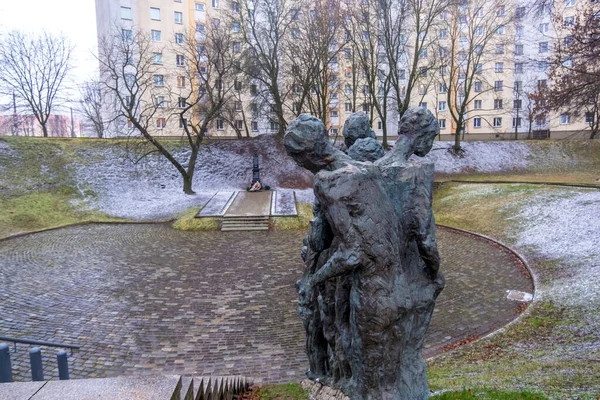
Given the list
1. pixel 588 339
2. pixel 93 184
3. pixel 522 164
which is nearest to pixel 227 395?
pixel 588 339

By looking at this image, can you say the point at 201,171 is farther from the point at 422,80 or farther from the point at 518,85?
the point at 518,85

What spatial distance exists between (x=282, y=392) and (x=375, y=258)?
Answer: 3.03 meters

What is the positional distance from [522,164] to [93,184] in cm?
2956

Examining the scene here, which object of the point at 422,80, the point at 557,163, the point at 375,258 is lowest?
the point at 375,258

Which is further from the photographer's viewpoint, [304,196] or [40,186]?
[304,196]

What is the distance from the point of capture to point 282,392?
211 inches

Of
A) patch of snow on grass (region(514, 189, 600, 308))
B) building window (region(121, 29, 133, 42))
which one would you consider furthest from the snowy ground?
patch of snow on grass (region(514, 189, 600, 308))

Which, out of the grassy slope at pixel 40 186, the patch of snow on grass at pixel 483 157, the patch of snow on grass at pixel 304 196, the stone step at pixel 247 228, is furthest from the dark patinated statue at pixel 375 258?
the patch of snow on grass at pixel 483 157

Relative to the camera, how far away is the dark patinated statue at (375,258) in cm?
322

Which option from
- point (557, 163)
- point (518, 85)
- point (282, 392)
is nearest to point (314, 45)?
point (557, 163)

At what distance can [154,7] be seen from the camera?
4022 centimetres

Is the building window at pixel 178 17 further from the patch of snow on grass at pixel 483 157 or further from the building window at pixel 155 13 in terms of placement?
the patch of snow on grass at pixel 483 157

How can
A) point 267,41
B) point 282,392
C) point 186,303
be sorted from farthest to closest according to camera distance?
point 267,41, point 186,303, point 282,392

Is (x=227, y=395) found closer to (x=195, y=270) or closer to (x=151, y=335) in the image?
(x=151, y=335)
